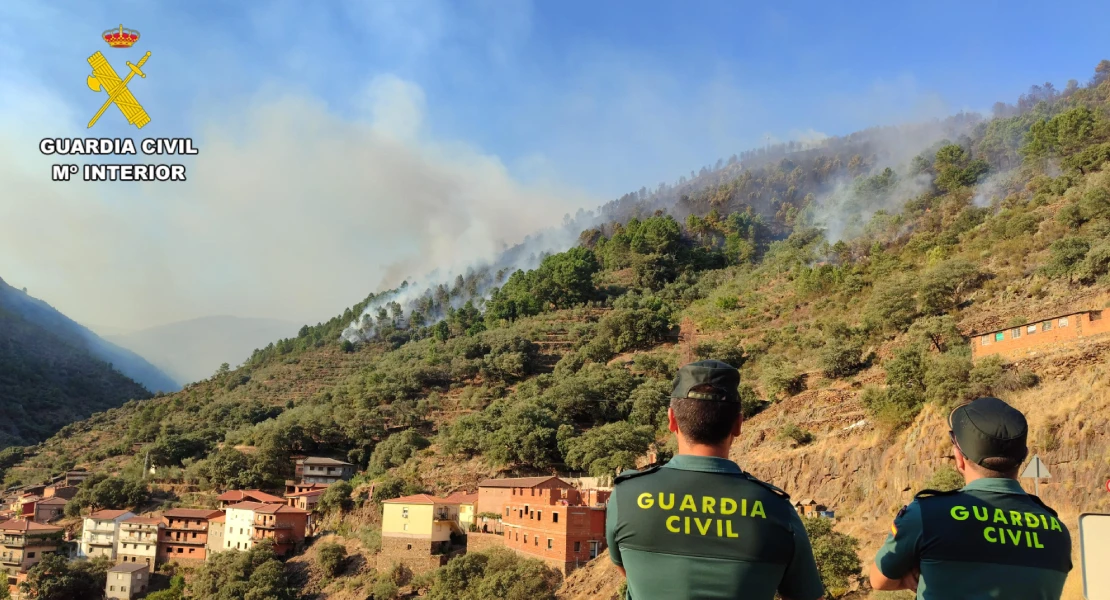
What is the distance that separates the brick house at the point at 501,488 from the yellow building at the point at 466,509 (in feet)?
1.41

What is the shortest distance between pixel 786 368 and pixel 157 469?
4809cm

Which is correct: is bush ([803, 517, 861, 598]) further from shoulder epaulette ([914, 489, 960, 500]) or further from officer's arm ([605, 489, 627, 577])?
officer's arm ([605, 489, 627, 577])

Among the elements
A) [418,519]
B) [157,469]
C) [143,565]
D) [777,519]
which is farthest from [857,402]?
[157,469]

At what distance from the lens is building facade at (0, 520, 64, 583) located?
43.0m

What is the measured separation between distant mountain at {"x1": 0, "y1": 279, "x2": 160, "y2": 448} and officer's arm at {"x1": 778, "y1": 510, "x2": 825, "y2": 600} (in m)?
99.9

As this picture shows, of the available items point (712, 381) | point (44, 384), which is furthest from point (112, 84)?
point (44, 384)

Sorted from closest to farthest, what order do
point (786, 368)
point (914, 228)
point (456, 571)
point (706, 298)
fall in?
1. point (456, 571)
2. point (786, 368)
3. point (914, 228)
4. point (706, 298)

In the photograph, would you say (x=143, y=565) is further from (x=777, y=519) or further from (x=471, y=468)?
(x=777, y=519)

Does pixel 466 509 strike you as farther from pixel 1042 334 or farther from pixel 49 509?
pixel 49 509

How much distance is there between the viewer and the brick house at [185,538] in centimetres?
4444

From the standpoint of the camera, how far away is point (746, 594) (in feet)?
8.95

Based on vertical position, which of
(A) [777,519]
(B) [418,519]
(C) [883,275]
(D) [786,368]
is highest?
(C) [883,275]

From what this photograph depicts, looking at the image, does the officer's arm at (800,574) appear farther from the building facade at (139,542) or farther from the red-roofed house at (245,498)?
the building facade at (139,542)

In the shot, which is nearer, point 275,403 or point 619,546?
point 619,546
